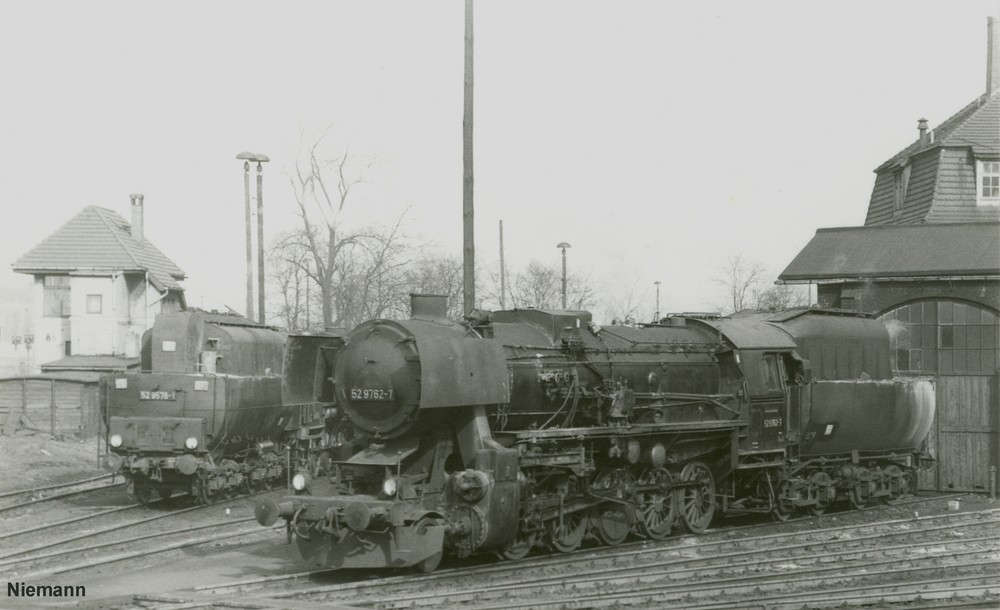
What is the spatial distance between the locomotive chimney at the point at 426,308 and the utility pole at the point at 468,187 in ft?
12.5

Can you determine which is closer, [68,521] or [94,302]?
[68,521]

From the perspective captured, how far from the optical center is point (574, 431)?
1312 centimetres

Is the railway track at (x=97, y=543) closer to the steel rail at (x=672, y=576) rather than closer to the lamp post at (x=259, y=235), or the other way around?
the steel rail at (x=672, y=576)

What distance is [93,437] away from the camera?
30.8 metres

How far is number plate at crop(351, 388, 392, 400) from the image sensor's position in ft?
39.2

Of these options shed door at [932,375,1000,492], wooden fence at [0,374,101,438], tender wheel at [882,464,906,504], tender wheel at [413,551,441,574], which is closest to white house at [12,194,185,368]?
wooden fence at [0,374,101,438]

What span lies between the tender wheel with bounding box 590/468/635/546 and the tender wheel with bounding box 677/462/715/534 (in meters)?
1.25

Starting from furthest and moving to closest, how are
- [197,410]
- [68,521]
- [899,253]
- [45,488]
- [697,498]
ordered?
[899,253], [45,488], [197,410], [68,521], [697,498]

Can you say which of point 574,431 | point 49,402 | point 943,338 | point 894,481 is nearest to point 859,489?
point 894,481

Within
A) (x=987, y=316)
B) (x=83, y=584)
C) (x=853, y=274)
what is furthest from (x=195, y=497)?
(x=987, y=316)

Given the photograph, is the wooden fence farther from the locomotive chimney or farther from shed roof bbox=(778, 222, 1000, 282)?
the locomotive chimney

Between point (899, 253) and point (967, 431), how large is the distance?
3.97 metres

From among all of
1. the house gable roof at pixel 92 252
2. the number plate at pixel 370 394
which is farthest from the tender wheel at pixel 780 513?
the house gable roof at pixel 92 252

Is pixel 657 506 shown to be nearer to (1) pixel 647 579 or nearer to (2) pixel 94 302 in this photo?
(1) pixel 647 579
